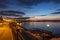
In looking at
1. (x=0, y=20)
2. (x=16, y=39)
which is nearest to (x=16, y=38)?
(x=16, y=39)

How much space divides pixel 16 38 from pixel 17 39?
15 cm

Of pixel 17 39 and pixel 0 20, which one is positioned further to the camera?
pixel 0 20

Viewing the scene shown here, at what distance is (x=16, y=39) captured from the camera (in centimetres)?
684

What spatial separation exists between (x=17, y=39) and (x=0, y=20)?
96.0 feet

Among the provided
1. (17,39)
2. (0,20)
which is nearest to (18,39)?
(17,39)

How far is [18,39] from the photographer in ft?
22.9

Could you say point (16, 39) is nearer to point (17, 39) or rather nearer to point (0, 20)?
point (17, 39)

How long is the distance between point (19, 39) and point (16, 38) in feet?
0.60

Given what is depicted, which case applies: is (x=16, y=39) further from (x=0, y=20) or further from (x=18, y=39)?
(x=0, y=20)

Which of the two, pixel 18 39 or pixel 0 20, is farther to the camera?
pixel 0 20

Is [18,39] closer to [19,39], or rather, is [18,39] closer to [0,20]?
[19,39]

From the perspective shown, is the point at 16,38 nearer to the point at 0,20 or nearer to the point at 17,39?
the point at 17,39

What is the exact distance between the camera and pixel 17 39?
6.94 metres

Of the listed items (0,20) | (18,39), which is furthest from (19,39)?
(0,20)
